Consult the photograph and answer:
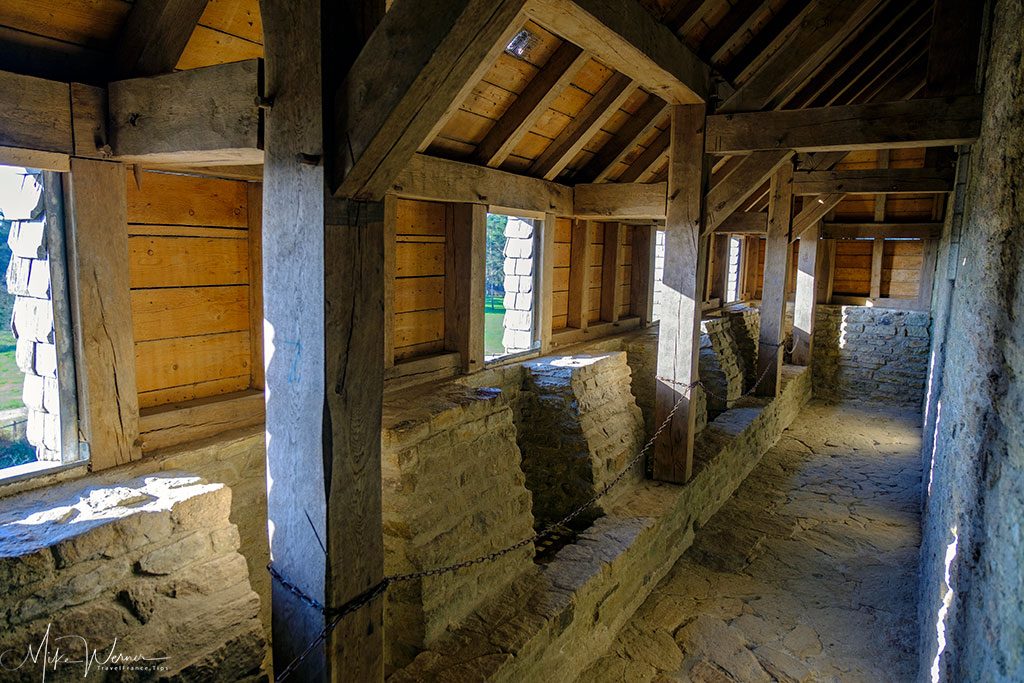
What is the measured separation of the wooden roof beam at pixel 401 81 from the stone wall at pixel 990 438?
2.16 m

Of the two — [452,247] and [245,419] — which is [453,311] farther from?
[245,419]

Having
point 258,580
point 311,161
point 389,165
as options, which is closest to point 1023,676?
point 389,165

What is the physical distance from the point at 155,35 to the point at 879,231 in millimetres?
13707

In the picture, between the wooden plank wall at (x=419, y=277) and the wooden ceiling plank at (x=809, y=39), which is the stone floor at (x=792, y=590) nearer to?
the wooden plank wall at (x=419, y=277)

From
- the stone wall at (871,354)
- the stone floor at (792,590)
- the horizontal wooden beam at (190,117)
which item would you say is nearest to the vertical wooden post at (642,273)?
the stone floor at (792,590)

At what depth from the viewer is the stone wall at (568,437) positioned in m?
5.62

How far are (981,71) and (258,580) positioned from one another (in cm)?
617

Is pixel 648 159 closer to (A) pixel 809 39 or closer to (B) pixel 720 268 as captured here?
(A) pixel 809 39

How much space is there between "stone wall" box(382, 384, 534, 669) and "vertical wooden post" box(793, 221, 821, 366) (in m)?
8.91

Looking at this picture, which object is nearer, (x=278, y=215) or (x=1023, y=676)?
(x=1023, y=676)

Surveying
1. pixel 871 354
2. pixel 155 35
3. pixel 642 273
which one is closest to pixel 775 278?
pixel 642 273

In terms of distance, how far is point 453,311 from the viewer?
5.60 metres

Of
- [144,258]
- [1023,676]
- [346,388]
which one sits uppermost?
[144,258]

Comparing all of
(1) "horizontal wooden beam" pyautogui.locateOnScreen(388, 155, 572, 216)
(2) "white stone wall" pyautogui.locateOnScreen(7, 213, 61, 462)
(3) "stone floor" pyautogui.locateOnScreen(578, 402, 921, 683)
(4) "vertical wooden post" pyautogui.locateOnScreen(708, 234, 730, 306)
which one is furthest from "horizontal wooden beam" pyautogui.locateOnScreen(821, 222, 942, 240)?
(2) "white stone wall" pyautogui.locateOnScreen(7, 213, 61, 462)
